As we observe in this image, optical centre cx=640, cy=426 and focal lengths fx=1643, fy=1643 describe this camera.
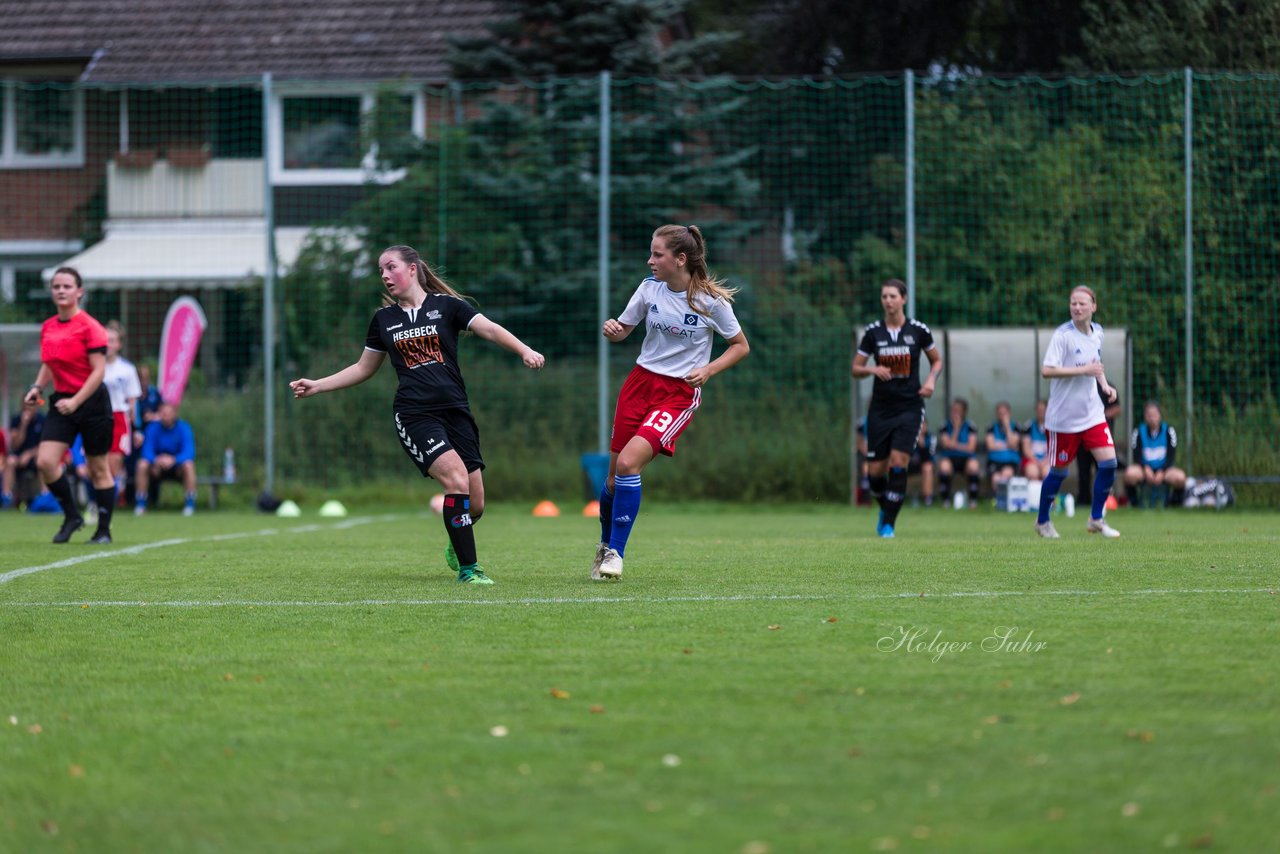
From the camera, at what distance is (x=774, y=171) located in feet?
71.8

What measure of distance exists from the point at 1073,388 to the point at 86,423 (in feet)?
25.7

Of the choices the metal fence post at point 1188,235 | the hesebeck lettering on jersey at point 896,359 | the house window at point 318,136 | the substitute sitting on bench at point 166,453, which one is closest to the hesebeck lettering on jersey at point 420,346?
the hesebeck lettering on jersey at point 896,359

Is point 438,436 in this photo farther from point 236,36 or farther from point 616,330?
point 236,36

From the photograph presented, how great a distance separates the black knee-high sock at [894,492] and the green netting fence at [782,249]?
272 inches

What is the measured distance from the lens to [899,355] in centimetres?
1361

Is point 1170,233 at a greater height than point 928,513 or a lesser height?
greater

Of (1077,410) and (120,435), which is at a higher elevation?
(1077,410)

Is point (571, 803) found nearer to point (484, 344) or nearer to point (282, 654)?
point (282, 654)

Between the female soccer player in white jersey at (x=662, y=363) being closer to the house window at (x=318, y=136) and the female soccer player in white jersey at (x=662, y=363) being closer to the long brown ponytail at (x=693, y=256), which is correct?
the long brown ponytail at (x=693, y=256)

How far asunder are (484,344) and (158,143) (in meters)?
11.8

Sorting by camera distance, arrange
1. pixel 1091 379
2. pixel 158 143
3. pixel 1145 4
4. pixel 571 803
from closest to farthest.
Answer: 1. pixel 571 803
2. pixel 1091 379
3. pixel 1145 4
4. pixel 158 143

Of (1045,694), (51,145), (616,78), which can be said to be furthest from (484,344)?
(1045,694)

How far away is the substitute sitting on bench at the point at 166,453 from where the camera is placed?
20.1 m

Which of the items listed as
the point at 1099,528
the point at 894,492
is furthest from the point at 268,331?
the point at 1099,528
